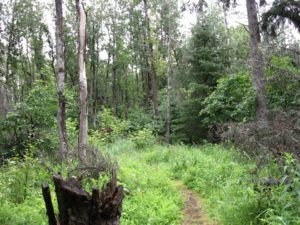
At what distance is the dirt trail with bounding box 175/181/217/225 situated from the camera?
5.67m

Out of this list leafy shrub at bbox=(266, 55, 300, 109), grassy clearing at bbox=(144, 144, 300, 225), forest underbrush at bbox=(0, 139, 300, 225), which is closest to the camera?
grassy clearing at bbox=(144, 144, 300, 225)

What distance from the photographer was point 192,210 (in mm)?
6309

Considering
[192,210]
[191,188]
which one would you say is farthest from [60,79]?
[192,210]

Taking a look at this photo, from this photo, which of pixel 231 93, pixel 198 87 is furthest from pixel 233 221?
pixel 198 87

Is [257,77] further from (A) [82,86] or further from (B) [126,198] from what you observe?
(B) [126,198]

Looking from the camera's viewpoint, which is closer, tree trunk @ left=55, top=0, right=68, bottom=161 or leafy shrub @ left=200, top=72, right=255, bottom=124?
tree trunk @ left=55, top=0, right=68, bottom=161

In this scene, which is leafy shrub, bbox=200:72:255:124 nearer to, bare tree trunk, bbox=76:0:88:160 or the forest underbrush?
the forest underbrush

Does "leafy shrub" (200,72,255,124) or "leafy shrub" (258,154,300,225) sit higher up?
"leafy shrub" (200,72,255,124)

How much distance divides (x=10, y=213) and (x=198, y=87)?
1095 centimetres

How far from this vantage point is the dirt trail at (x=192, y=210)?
5.67 meters

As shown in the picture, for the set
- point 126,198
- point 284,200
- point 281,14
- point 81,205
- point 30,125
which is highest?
point 281,14

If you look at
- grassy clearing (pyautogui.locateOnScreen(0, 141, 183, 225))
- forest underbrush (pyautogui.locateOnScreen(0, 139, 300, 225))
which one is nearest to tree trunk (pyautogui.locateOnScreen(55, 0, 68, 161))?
forest underbrush (pyautogui.locateOnScreen(0, 139, 300, 225))

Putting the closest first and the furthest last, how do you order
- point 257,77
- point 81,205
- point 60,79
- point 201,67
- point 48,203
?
1. point 81,205
2. point 48,203
3. point 60,79
4. point 257,77
5. point 201,67

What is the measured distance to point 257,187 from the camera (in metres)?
5.06
